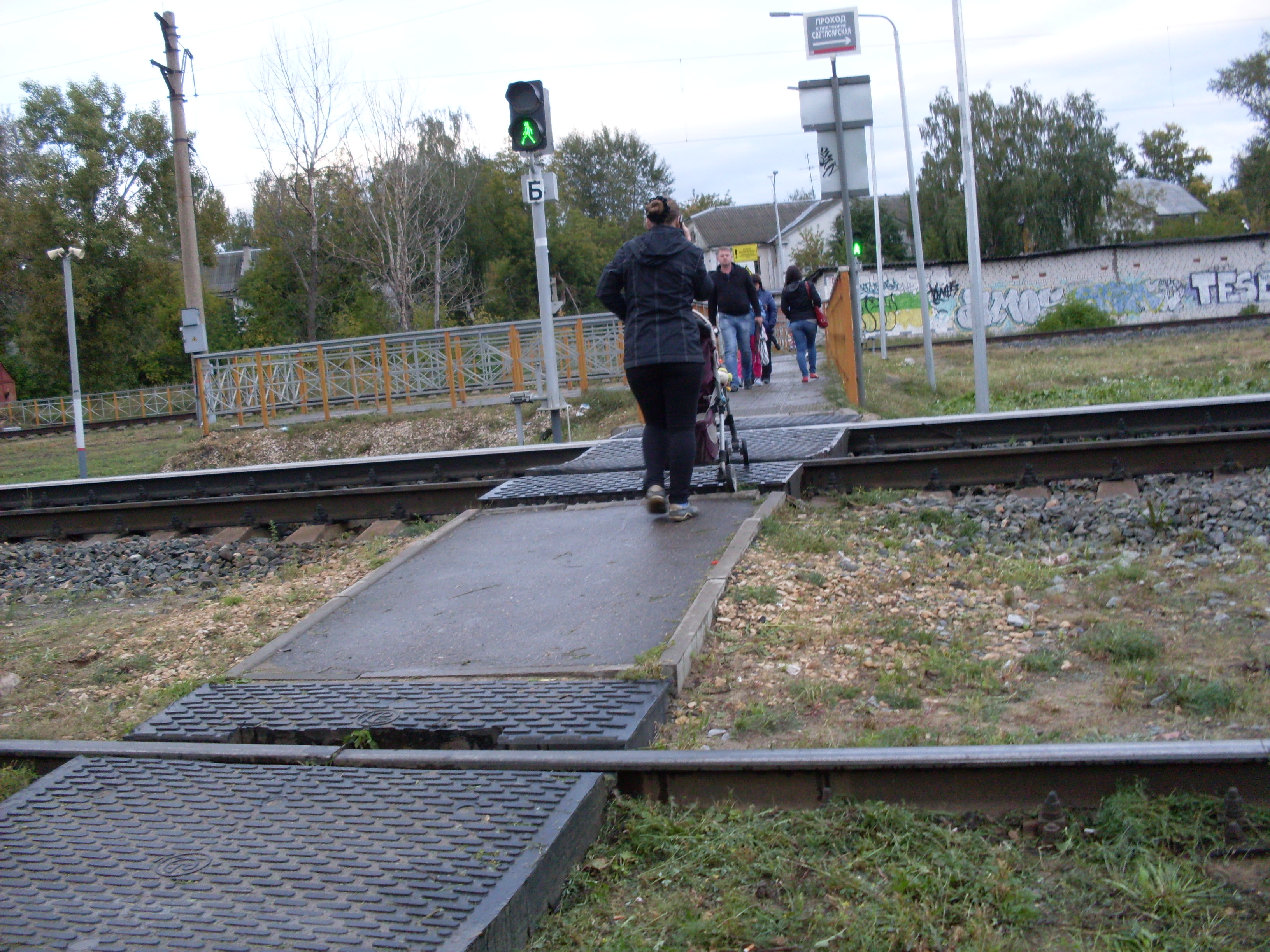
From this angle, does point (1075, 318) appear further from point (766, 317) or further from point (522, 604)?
point (522, 604)

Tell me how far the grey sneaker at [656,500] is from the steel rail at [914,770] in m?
Result: 3.02

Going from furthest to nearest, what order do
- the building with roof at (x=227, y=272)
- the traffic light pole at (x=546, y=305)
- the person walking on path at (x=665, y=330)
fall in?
the building with roof at (x=227, y=272) < the traffic light pole at (x=546, y=305) < the person walking on path at (x=665, y=330)

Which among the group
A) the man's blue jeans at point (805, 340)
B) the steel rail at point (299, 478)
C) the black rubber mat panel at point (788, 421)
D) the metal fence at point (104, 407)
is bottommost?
the steel rail at point (299, 478)

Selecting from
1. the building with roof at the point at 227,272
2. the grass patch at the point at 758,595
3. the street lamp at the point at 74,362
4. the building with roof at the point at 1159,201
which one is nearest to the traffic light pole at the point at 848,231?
the grass patch at the point at 758,595

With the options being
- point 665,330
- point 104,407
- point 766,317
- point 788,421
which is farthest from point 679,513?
point 104,407

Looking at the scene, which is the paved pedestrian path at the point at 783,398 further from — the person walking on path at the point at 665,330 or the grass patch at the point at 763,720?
the grass patch at the point at 763,720

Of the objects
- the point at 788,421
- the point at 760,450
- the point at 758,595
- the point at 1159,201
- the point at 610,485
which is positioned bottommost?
the point at 758,595

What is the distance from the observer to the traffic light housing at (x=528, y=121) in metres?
11.4

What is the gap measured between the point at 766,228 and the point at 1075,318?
60.6 metres

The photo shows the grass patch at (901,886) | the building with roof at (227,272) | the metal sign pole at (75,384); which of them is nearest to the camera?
the grass patch at (901,886)

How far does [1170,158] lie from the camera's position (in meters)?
106

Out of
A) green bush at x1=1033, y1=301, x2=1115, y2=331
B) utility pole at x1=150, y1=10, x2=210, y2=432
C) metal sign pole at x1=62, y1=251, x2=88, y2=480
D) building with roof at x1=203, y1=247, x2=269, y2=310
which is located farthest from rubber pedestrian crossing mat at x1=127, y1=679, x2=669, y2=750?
building with roof at x1=203, y1=247, x2=269, y2=310

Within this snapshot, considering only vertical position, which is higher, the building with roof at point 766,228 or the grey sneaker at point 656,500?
the building with roof at point 766,228

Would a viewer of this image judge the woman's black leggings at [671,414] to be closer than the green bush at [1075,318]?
Yes
